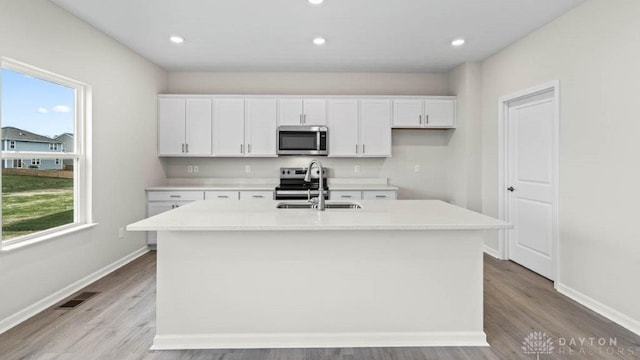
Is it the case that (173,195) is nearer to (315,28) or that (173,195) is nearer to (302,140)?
(302,140)

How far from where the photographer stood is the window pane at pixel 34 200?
2738 mm

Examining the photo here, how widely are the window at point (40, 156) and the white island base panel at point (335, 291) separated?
1.63 metres

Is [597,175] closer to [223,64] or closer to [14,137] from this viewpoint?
[223,64]

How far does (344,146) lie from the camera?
5020 mm

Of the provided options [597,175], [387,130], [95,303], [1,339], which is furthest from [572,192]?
[1,339]

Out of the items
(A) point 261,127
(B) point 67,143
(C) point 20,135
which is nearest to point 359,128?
(A) point 261,127

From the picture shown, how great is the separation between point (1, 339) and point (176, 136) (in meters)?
3.06

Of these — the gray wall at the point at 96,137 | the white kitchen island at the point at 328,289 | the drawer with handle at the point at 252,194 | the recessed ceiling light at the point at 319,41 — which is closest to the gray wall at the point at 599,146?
the white kitchen island at the point at 328,289

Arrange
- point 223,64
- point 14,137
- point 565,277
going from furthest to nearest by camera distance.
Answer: point 223,64 < point 565,277 < point 14,137

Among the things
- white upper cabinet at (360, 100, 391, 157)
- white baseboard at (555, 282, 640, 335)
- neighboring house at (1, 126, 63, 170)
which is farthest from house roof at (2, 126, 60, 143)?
white baseboard at (555, 282, 640, 335)

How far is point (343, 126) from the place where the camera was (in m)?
5.00

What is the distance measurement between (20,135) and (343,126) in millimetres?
3491

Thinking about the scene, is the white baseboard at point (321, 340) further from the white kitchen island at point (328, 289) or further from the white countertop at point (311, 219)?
the white countertop at point (311, 219)

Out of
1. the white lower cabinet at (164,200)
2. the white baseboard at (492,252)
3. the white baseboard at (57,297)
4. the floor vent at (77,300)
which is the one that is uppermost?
the white lower cabinet at (164,200)
